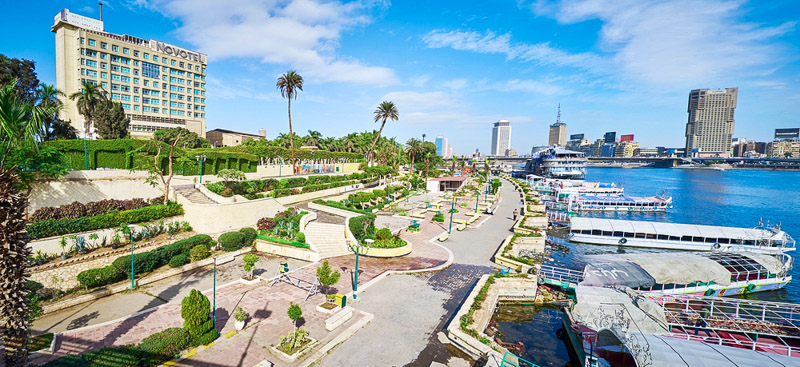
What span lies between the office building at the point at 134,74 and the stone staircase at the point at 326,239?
57.0 meters

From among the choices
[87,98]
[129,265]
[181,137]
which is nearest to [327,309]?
[129,265]

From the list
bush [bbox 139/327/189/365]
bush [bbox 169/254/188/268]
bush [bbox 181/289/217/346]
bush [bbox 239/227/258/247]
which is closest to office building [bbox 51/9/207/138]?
bush [bbox 239/227/258/247]

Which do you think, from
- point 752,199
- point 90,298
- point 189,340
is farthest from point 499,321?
point 752,199

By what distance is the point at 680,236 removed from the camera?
37.7m

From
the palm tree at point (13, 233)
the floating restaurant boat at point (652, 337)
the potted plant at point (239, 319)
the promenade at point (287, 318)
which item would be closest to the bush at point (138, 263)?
the promenade at point (287, 318)

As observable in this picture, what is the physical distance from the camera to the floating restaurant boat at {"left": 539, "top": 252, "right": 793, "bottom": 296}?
22672 millimetres

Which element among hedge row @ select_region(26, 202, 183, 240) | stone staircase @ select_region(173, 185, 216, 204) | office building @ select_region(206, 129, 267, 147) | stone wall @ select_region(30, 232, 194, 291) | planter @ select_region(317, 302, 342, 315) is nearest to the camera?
planter @ select_region(317, 302, 342, 315)

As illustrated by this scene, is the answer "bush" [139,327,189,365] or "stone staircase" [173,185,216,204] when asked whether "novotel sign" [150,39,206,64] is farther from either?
"bush" [139,327,189,365]

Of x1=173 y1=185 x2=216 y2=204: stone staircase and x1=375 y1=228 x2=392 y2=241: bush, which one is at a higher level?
x1=173 y1=185 x2=216 y2=204: stone staircase

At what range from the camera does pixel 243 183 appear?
119ft

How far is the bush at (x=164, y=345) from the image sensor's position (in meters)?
12.4

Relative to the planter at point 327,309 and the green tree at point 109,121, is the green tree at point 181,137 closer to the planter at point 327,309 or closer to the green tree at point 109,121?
the green tree at point 109,121

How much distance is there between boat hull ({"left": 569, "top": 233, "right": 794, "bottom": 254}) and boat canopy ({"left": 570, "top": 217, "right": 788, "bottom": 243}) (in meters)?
0.90

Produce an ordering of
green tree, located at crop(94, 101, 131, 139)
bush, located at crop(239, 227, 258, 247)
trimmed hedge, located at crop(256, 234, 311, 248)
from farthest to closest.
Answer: green tree, located at crop(94, 101, 131, 139)
bush, located at crop(239, 227, 258, 247)
trimmed hedge, located at crop(256, 234, 311, 248)
